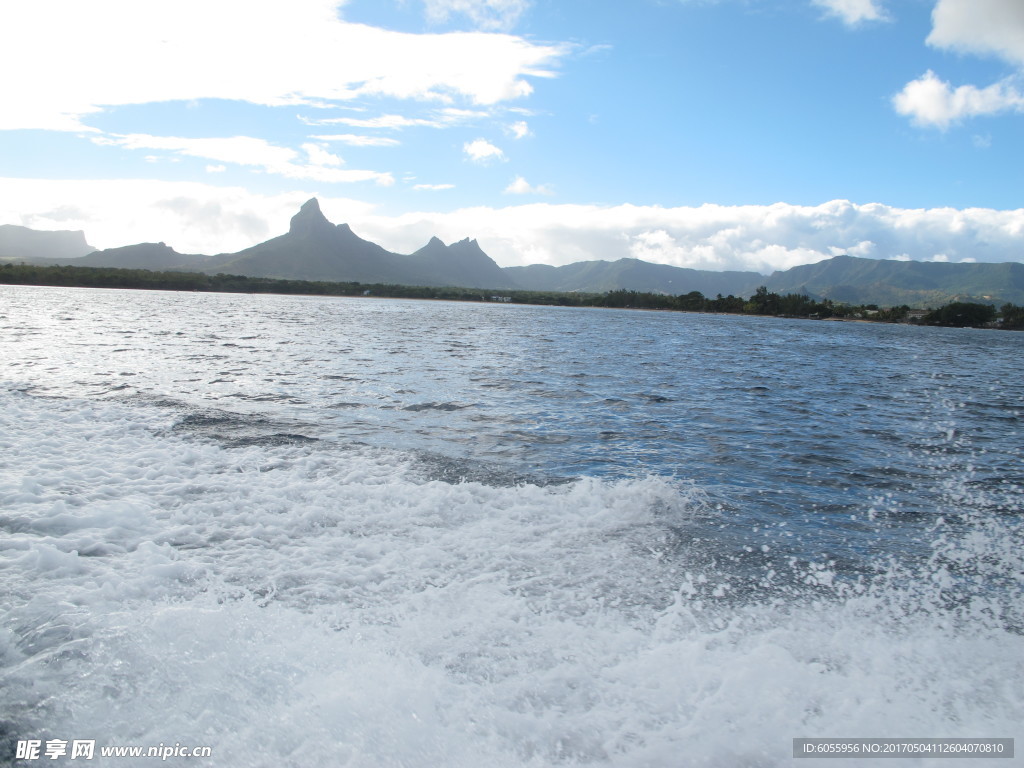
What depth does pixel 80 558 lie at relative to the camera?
275 inches

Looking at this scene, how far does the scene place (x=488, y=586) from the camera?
22.7 feet

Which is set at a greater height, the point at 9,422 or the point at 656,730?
the point at 9,422

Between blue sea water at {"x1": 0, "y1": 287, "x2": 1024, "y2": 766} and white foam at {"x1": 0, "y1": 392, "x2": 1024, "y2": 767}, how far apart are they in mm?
29

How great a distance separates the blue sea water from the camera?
4781 millimetres

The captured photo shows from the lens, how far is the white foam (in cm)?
465

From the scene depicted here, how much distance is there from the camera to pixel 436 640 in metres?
5.84

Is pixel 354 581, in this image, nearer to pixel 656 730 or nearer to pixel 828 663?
pixel 656 730

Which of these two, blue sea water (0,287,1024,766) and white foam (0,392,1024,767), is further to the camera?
blue sea water (0,287,1024,766)

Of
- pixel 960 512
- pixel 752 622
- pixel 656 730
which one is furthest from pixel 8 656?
pixel 960 512

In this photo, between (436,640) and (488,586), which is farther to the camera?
(488,586)

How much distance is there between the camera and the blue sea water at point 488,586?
4.78 m

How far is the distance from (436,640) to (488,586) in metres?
1.18

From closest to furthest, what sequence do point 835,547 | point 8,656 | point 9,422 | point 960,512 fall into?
point 8,656 < point 835,547 < point 960,512 < point 9,422

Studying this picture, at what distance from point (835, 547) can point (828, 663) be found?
3.47 m
